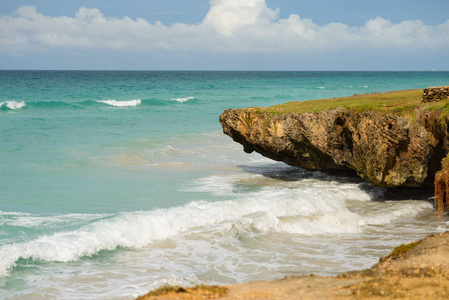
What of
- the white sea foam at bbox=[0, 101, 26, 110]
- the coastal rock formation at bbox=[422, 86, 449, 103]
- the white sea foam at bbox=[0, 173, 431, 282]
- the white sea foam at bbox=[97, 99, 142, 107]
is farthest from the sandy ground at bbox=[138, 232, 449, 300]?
the white sea foam at bbox=[97, 99, 142, 107]

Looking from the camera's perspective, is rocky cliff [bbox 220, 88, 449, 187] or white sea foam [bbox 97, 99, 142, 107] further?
white sea foam [bbox 97, 99, 142, 107]

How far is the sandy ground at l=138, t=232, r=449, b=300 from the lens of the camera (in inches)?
219

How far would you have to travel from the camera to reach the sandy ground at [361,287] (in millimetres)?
5570

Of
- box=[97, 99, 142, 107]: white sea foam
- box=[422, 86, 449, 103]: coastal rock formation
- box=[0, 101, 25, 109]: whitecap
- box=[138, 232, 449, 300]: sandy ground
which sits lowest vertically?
box=[138, 232, 449, 300]: sandy ground

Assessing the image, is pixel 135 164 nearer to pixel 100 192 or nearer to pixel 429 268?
pixel 100 192

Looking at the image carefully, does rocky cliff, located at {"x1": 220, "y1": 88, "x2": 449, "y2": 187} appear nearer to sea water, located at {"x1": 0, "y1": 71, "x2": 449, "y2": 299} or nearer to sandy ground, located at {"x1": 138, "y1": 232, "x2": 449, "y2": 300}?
sea water, located at {"x1": 0, "y1": 71, "x2": 449, "y2": 299}

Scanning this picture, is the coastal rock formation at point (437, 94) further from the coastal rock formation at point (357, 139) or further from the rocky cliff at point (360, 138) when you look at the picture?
the coastal rock formation at point (357, 139)

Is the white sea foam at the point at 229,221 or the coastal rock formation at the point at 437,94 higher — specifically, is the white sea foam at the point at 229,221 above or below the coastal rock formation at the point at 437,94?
below

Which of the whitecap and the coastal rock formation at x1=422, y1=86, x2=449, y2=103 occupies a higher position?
the coastal rock formation at x1=422, y1=86, x2=449, y2=103

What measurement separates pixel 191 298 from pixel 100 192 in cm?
922

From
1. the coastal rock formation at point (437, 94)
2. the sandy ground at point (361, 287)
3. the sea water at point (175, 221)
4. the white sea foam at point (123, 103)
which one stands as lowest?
the sea water at point (175, 221)

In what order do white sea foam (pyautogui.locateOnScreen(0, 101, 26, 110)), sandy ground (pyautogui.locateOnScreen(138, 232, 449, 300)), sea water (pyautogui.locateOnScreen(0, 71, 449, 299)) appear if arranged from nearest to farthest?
sandy ground (pyautogui.locateOnScreen(138, 232, 449, 300))
sea water (pyautogui.locateOnScreen(0, 71, 449, 299))
white sea foam (pyautogui.locateOnScreen(0, 101, 26, 110))

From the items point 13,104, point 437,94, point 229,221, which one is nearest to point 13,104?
point 13,104

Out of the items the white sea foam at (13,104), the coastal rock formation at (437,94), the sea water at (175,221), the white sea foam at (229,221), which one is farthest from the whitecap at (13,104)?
the coastal rock formation at (437,94)
